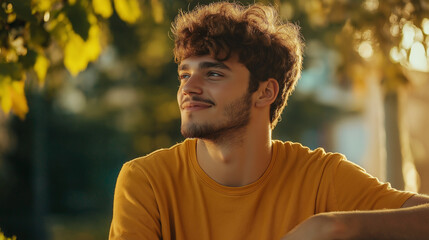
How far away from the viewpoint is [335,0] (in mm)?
7602

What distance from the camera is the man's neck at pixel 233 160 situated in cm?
322

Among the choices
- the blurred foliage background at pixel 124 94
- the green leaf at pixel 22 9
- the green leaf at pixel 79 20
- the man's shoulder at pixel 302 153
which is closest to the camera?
the man's shoulder at pixel 302 153

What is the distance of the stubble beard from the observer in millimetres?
3113

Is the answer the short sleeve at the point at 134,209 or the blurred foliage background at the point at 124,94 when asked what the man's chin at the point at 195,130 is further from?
the blurred foliage background at the point at 124,94

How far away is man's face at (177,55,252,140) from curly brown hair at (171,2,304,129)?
2.0 inches

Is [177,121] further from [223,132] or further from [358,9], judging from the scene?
[223,132]

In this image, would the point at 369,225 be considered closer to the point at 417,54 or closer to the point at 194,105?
the point at 194,105

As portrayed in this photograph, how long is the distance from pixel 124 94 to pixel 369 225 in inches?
682

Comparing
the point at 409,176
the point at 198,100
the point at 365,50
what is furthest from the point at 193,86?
the point at 409,176

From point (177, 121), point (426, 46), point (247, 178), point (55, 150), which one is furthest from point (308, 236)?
point (55, 150)

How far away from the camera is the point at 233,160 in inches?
128

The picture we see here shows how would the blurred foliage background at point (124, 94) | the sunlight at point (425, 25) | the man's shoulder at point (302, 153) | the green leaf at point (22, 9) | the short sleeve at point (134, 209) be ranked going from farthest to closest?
the sunlight at point (425, 25) < the blurred foliage background at point (124, 94) < the green leaf at point (22, 9) < the man's shoulder at point (302, 153) < the short sleeve at point (134, 209)

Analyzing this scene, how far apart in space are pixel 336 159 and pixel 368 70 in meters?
4.40

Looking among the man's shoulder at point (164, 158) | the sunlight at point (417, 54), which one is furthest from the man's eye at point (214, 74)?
the sunlight at point (417, 54)
